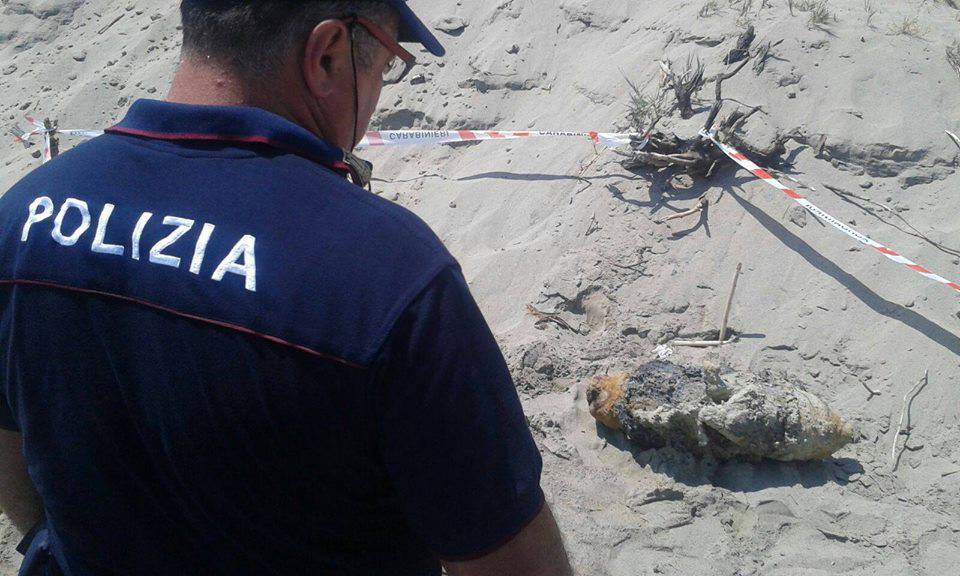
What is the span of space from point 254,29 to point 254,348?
507 millimetres

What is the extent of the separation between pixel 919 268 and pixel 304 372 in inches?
151

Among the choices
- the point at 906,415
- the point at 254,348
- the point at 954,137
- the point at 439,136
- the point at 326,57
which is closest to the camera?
the point at 254,348

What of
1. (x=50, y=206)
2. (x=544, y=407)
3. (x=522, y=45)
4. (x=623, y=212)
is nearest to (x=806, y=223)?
(x=623, y=212)

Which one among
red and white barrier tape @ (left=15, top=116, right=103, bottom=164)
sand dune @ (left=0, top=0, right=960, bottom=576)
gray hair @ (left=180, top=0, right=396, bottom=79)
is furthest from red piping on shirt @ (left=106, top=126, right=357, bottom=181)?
red and white barrier tape @ (left=15, top=116, right=103, bottom=164)

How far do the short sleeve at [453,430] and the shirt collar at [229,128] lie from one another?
1.06ft

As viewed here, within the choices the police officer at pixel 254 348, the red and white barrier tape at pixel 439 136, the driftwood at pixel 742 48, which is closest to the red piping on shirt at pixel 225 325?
the police officer at pixel 254 348

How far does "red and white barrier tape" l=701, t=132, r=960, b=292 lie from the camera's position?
4020 mm

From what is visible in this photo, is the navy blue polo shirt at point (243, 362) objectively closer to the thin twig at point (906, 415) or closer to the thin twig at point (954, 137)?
the thin twig at point (906, 415)

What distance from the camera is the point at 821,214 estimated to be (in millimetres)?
4367

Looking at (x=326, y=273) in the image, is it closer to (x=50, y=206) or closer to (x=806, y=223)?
(x=50, y=206)

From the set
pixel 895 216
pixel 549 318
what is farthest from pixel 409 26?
pixel 895 216

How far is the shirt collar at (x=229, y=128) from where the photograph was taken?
1.19 meters

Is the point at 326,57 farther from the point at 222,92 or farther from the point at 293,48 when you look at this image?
the point at 222,92

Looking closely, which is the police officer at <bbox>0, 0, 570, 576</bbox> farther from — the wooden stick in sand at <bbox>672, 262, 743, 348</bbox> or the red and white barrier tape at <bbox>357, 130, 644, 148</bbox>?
the red and white barrier tape at <bbox>357, 130, 644, 148</bbox>
